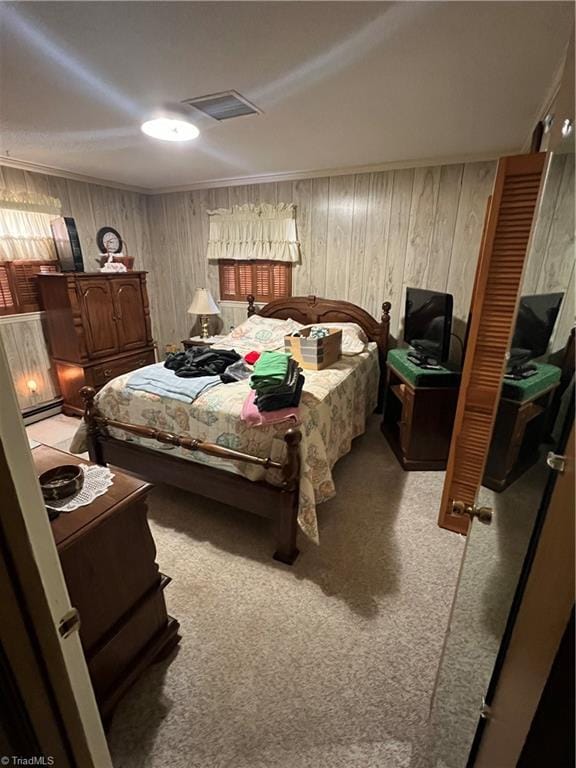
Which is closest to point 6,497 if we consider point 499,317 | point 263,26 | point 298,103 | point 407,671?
point 407,671

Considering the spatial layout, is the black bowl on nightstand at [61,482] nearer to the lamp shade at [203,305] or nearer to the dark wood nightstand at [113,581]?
the dark wood nightstand at [113,581]

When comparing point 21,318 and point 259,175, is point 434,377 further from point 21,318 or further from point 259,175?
point 21,318

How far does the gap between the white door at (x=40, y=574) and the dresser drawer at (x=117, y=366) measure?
133 inches

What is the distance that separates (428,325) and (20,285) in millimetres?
3778

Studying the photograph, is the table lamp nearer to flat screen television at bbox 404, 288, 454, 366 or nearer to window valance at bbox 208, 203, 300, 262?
window valance at bbox 208, 203, 300, 262

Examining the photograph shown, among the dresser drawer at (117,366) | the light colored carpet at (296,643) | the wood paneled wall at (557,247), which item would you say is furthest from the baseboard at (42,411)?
the wood paneled wall at (557,247)

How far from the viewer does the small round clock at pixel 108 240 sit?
4098 millimetres

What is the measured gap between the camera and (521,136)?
2541 mm

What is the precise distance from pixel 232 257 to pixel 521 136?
284 centimetres

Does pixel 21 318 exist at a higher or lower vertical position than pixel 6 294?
lower

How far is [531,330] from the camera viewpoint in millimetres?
893

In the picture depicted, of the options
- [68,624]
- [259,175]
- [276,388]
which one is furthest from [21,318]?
[68,624]

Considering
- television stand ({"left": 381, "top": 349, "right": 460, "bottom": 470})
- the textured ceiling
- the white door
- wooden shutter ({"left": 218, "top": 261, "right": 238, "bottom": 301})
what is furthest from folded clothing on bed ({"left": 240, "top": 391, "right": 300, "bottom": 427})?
wooden shutter ({"left": 218, "top": 261, "right": 238, "bottom": 301})

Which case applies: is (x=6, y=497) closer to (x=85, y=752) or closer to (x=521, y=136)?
(x=85, y=752)
